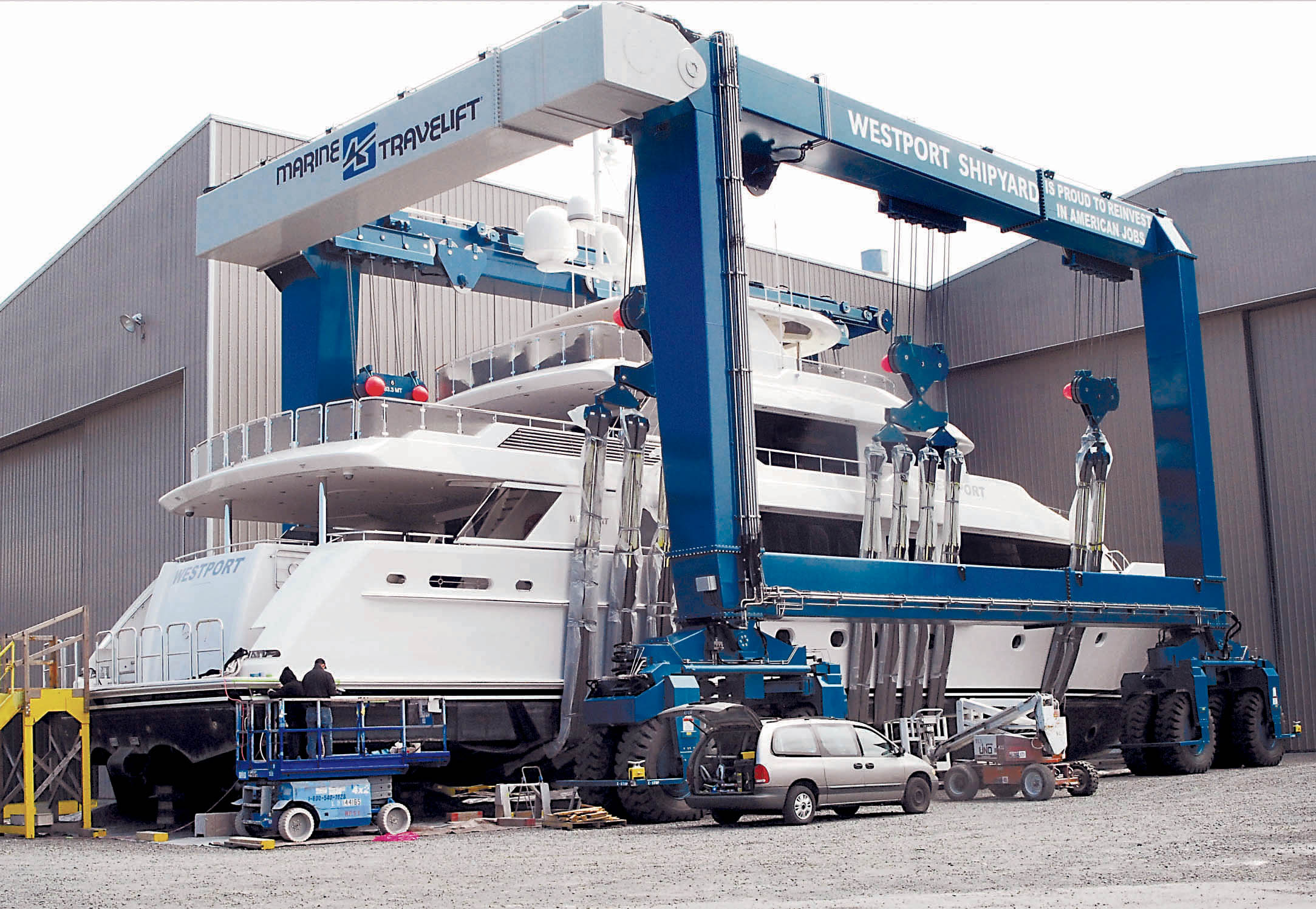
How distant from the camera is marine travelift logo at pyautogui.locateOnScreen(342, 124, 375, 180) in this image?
17.8m

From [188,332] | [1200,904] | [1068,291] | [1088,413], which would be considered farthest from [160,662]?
[1068,291]

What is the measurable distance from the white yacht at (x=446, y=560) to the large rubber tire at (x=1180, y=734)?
218cm

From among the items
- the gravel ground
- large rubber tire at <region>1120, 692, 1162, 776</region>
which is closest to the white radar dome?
the gravel ground

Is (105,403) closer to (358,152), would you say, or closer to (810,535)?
(358,152)

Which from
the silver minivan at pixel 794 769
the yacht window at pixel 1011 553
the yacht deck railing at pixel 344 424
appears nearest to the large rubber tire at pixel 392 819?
the silver minivan at pixel 794 769

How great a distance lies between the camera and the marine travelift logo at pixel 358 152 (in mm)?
17766

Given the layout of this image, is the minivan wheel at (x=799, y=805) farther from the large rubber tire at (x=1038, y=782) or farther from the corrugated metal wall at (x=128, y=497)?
the corrugated metal wall at (x=128, y=497)

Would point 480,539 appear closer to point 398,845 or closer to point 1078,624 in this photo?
point 398,845

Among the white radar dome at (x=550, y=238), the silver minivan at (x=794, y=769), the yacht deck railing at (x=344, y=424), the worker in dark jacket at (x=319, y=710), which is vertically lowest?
the silver minivan at (x=794, y=769)

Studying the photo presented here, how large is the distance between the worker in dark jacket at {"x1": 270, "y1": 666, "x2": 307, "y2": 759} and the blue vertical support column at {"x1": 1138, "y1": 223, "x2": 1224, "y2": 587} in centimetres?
1583

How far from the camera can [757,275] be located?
32.3 metres

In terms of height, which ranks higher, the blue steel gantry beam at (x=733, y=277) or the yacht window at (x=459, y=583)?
the blue steel gantry beam at (x=733, y=277)

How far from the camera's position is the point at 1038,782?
53.5ft

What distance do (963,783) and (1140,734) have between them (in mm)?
6271
